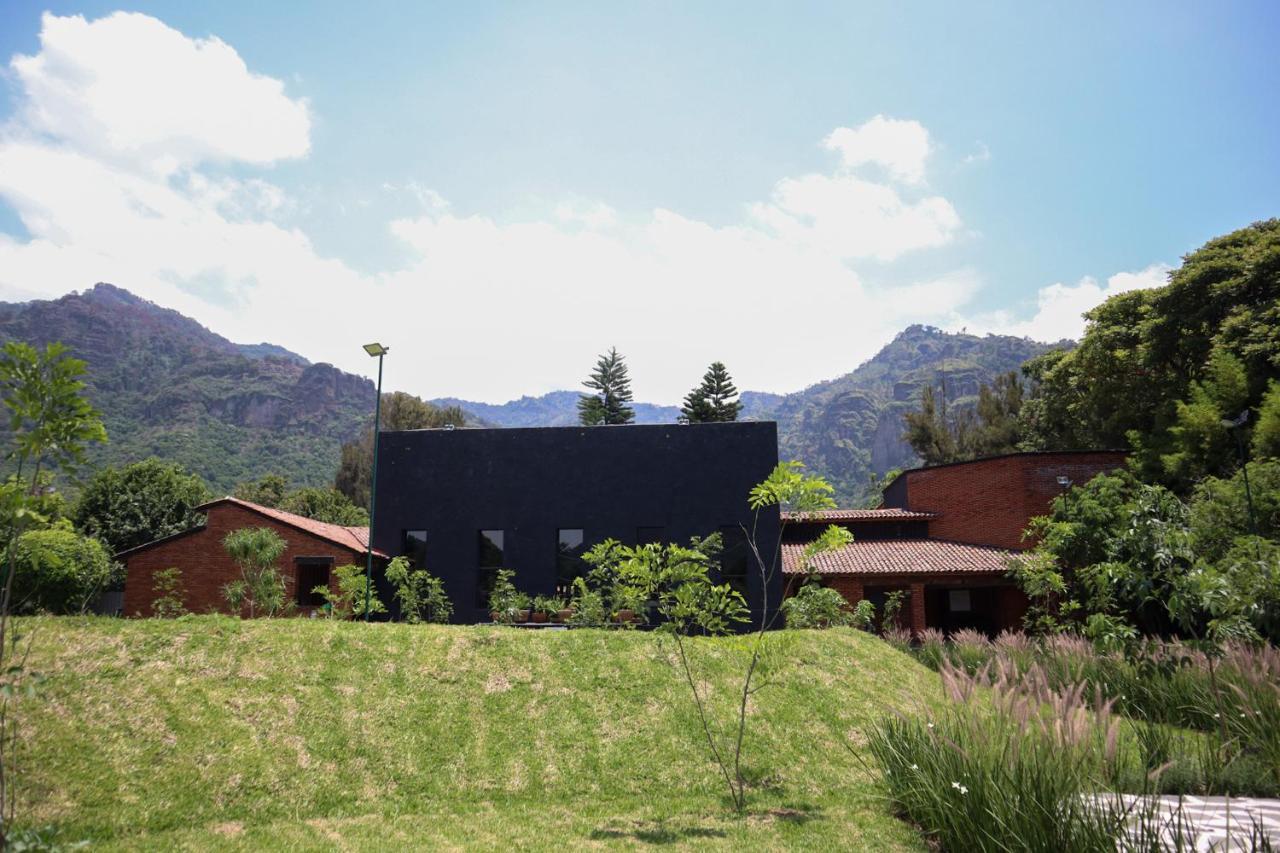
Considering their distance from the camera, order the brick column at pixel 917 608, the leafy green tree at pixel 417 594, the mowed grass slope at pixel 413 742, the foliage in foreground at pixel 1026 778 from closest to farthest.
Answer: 1. the foliage in foreground at pixel 1026 778
2. the mowed grass slope at pixel 413 742
3. the leafy green tree at pixel 417 594
4. the brick column at pixel 917 608

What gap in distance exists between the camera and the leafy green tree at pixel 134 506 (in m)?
36.4

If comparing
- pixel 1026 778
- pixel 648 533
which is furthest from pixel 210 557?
pixel 1026 778

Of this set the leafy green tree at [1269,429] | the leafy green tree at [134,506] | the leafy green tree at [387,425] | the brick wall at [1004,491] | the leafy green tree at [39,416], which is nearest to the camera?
the leafy green tree at [39,416]

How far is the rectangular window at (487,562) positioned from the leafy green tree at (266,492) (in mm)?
35919

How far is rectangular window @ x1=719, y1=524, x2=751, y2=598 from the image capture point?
20.6 m

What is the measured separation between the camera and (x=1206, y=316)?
24.3 meters

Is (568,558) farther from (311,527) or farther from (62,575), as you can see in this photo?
(62,575)

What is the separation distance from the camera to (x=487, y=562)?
70.8 ft

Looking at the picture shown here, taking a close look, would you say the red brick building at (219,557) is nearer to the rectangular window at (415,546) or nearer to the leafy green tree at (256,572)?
the rectangular window at (415,546)

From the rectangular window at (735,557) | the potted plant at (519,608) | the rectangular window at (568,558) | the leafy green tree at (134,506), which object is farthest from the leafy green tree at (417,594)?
the leafy green tree at (134,506)

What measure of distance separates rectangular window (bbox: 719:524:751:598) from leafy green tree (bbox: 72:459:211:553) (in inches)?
1139

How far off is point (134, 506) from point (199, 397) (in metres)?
63.7

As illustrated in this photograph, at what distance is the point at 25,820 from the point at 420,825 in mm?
3163

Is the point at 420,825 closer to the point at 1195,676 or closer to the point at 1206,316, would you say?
the point at 1195,676
